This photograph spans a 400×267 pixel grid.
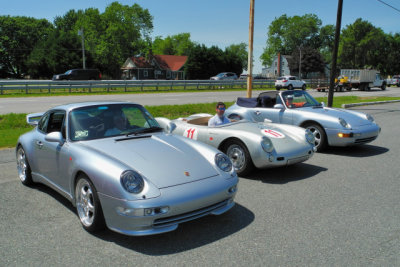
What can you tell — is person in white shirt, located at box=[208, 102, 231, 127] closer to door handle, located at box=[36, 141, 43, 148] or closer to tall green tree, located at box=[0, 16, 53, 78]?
door handle, located at box=[36, 141, 43, 148]

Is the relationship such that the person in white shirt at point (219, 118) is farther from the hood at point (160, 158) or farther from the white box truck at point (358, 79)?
the white box truck at point (358, 79)

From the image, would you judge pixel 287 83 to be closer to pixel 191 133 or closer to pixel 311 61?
pixel 191 133

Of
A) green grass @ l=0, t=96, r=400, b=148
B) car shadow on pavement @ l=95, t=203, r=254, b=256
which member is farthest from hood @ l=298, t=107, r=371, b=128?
green grass @ l=0, t=96, r=400, b=148

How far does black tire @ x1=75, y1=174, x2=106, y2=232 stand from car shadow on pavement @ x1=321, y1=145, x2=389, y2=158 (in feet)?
19.8

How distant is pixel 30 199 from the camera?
509 centimetres

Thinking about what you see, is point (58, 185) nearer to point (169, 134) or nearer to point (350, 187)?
point (169, 134)

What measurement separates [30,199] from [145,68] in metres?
78.5

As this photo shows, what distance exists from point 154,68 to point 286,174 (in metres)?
79.1

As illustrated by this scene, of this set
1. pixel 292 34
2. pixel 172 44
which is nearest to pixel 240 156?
pixel 292 34

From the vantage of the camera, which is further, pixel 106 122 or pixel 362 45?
pixel 362 45

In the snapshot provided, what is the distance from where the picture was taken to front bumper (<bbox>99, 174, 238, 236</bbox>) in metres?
3.50

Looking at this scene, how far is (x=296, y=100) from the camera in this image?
912cm

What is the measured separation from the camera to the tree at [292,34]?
114 meters

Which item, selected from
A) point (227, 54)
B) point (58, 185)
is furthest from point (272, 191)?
point (227, 54)
